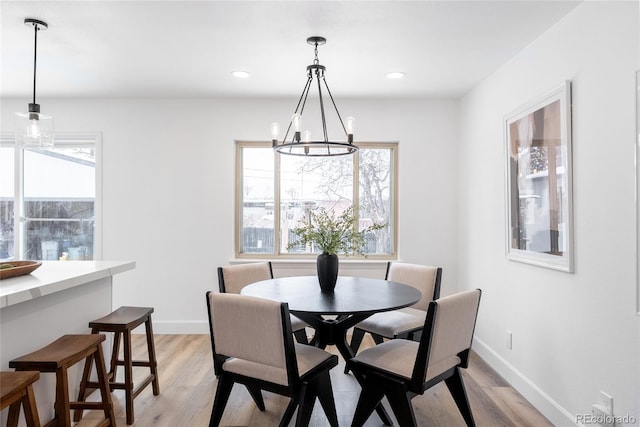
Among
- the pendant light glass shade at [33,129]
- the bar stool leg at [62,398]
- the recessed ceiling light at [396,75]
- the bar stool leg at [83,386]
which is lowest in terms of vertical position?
the bar stool leg at [83,386]

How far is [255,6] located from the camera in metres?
2.24

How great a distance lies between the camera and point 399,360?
204 cm

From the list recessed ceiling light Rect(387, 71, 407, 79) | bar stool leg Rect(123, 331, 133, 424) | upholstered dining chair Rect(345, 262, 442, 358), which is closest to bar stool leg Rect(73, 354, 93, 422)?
bar stool leg Rect(123, 331, 133, 424)

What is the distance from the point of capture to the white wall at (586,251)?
6.02 feet

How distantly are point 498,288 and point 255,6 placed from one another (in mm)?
2659

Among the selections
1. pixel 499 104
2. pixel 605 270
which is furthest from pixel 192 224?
pixel 605 270

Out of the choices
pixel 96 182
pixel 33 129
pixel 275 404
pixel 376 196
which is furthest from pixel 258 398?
pixel 96 182

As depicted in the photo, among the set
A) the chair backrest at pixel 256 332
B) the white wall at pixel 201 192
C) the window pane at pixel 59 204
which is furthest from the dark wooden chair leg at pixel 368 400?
the window pane at pixel 59 204

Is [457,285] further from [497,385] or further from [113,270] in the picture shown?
[113,270]

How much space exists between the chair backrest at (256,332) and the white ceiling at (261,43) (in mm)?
1617

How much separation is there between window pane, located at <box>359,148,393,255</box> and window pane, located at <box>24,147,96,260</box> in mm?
2800

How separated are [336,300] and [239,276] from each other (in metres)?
1.15

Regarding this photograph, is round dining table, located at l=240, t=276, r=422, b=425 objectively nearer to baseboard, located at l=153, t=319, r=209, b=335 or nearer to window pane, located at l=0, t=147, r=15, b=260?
baseboard, located at l=153, t=319, r=209, b=335

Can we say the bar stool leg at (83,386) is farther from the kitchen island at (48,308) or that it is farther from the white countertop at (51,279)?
the white countertop at (51,279)
